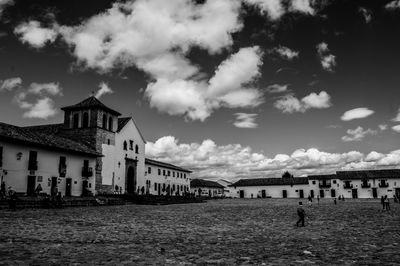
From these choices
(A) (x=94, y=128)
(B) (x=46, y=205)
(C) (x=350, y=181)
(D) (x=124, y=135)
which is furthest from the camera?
(C) (x=350, y=181)

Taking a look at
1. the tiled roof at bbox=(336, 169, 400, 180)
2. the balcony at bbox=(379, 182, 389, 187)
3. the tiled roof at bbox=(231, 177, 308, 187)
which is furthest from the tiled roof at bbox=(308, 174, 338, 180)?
the balcony at bbox=(379, 182, 389, 187)

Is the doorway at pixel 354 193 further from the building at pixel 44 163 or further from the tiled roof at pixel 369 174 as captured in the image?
the building at pixel 44 163

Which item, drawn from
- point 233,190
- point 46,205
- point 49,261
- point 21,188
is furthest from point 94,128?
point 233,190

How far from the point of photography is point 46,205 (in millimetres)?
21953

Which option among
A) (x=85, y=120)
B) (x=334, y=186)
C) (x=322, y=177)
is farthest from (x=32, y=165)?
(x=322, y=177)

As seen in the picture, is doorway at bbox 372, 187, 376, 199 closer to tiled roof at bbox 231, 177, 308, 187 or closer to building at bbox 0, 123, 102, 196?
tiled roof at bbox 231, 177, 308, 187

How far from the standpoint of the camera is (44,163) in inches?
1183


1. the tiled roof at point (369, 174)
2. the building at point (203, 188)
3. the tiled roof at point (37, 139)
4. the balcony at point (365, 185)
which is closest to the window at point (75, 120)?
the tiled roof at point (37, 139)

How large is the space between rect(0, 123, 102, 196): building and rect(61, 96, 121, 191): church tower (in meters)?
1.61

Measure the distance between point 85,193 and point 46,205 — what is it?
13.2m

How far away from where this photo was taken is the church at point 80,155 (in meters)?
27.6

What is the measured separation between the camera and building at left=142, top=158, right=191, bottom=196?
53684mm

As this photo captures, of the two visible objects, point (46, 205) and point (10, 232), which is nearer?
point (10, 232)

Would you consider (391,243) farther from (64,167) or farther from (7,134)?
(64,167)
